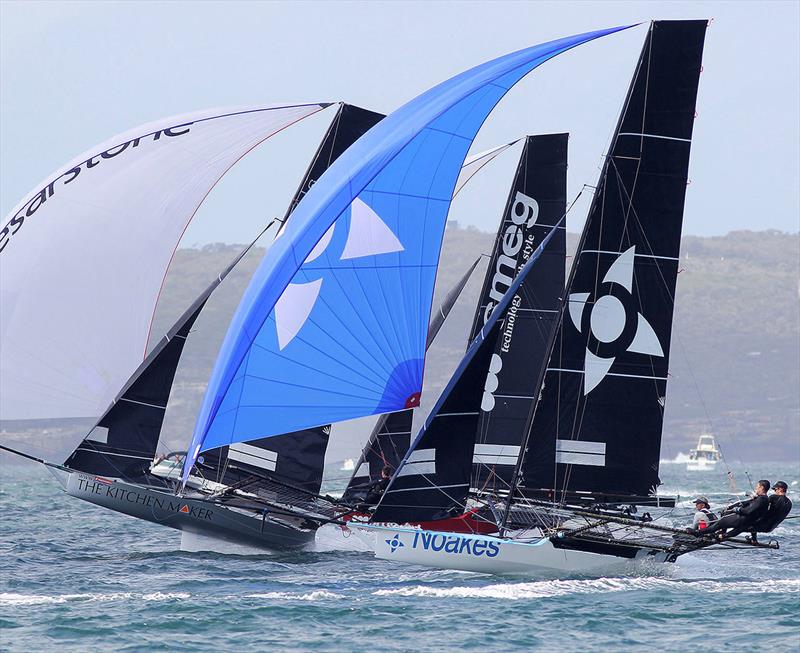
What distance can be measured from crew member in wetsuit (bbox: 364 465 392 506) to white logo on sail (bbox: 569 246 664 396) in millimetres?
4734

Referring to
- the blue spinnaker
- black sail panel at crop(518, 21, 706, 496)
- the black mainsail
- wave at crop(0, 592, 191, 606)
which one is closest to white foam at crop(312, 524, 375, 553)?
the black mainsail

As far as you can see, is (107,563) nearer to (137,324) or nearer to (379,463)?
(137,324)

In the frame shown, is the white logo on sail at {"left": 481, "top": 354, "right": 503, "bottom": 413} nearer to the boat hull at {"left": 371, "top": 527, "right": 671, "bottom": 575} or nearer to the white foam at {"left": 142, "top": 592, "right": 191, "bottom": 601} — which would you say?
the boat hull at {"left": 371, "top": 527, "right": 671, "bottom": 575}

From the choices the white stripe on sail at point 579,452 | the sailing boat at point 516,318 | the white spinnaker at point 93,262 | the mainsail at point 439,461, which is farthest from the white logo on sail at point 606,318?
the white spinnaker at point 93,262

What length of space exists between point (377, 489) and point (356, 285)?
16.6 feet

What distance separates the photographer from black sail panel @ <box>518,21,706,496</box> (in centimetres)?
1830

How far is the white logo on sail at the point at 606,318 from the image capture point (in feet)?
60.1

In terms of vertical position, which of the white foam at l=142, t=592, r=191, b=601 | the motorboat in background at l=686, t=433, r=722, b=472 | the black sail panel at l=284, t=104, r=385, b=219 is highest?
the motorboat in background at l=686, t=433, r=722, b=472

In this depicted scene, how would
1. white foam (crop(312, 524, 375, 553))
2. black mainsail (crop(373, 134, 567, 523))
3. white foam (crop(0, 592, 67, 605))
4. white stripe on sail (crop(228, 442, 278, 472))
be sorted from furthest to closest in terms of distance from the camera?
black mainsail (crop(373, 134, 567, 523)), white foam (crop(312, 524, 375, 553)), white stripe on sail (crop(228, 442, 278, 472)), white foam (crop(0, 592, 67, 605))

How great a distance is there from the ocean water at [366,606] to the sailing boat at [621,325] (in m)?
1.28

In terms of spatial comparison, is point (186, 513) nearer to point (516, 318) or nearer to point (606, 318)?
point (516, 318)

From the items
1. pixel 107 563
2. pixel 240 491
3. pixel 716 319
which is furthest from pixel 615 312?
pixel 716 319

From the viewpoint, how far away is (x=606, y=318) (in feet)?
60.1

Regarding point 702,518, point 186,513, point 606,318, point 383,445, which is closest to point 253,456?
point 186,513
